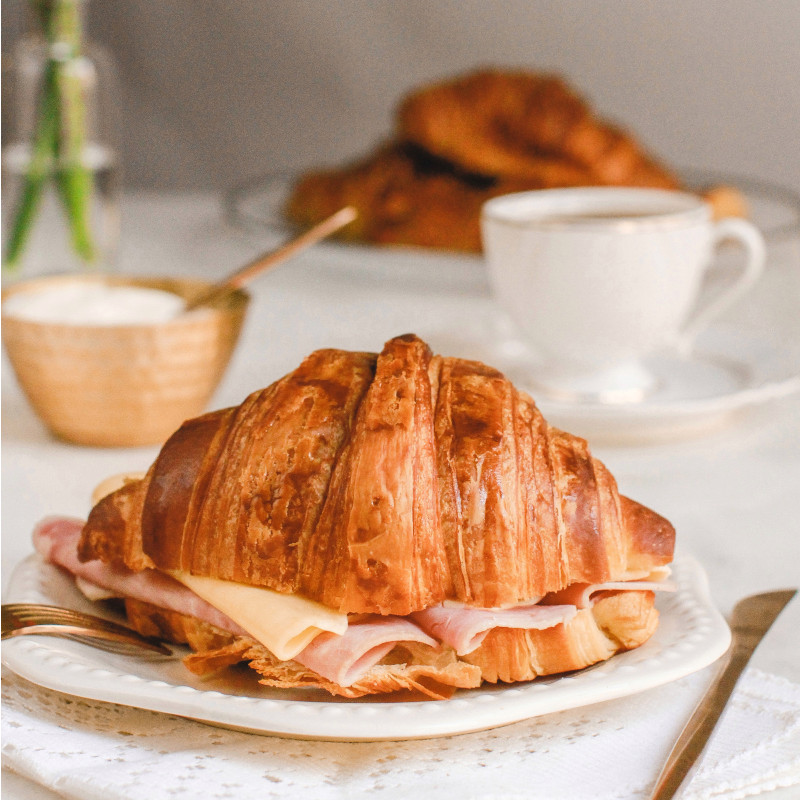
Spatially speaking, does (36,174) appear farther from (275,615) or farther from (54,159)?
(275,615)

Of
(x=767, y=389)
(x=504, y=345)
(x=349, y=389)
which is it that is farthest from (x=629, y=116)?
(x=349, y=389)

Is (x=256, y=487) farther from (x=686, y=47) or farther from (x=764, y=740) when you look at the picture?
(x=686, y=47)

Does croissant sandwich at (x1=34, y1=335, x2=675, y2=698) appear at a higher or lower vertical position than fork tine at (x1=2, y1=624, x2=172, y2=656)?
higher

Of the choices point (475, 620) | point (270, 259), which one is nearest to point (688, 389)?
point (270, 259)

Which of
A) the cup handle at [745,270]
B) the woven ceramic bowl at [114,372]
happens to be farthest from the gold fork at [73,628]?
the cup handle at [745,270]

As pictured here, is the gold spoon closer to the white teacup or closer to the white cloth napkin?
the white teacup

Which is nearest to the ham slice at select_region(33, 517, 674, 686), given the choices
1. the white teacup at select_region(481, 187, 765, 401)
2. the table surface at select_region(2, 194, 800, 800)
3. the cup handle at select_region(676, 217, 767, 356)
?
the table surface at select_region(2, 194, 800, 800)

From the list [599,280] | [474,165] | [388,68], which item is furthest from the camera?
[388,68]
